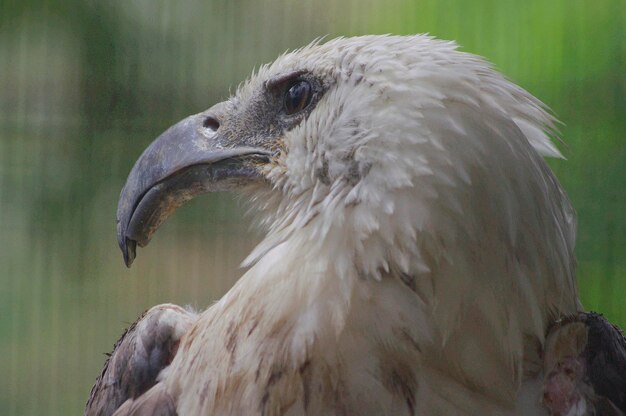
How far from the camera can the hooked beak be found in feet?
5.29

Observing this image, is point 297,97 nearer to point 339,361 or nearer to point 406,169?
point 406,169

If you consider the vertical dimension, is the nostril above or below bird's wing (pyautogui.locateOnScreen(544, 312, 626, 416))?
above

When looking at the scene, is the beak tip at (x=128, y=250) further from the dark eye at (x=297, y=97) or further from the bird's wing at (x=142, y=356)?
the dark eye at (x=297, y=97)

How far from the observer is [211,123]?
171cm

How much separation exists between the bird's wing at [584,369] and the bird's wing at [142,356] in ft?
2.62

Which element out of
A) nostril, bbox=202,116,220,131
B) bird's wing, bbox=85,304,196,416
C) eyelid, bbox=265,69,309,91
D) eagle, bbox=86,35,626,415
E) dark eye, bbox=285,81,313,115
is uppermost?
eyelid, bbox=265,69,309,91

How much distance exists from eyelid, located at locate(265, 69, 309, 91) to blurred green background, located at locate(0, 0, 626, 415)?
1235 millimetres

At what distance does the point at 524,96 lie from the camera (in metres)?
1.52

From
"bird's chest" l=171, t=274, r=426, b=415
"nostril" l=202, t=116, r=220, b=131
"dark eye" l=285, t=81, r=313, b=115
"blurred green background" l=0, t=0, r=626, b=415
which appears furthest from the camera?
"blurred green background" l=0, t=0, r=626, b=415

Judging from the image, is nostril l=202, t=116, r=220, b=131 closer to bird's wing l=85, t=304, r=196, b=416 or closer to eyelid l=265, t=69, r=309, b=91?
eyelid l=265, t=69, r=309, b=91

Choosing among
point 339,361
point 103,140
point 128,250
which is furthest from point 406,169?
point 103,140

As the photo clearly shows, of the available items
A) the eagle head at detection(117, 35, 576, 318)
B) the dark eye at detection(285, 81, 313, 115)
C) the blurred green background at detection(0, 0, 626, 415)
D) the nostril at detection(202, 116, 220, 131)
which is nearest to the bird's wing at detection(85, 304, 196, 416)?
the eagle head at detection(117, 35, 576, 318)

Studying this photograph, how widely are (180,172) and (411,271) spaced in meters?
0.57

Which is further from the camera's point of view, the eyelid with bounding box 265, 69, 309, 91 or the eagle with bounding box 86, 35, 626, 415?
the eyelid with bounding box 265, 69, 309, 91
